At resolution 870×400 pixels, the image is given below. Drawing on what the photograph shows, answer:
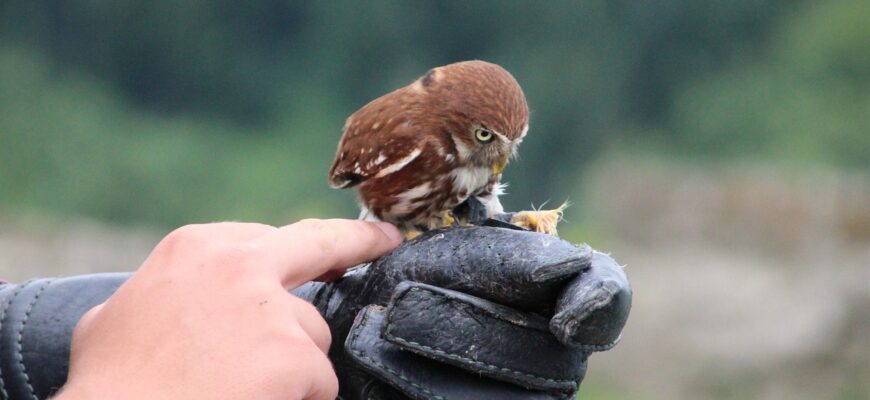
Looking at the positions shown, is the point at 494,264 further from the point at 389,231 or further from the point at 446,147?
the point at 446,147

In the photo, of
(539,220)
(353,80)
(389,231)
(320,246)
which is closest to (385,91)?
(353,80)

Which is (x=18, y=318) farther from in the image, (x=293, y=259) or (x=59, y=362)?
(x=293, y=259)

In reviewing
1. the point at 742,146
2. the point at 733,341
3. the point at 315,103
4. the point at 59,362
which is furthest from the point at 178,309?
the point at 315,103

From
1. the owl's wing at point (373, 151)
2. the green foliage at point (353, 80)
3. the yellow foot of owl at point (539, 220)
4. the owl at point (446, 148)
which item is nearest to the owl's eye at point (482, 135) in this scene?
the owl at point (446, 148)

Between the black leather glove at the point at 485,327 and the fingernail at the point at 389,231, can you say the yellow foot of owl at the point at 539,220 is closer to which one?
the fingernail at the point at 389,231

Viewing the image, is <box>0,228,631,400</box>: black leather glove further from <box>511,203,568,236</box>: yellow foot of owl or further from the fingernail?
<box>511,203,568,236</box>: yellow foot of owl

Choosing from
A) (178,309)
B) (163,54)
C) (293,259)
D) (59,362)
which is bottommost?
(59,362)
